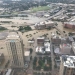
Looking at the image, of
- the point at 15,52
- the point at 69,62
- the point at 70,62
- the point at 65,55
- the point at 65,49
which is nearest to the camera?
the point at 69,62

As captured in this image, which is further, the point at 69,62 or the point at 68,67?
the point at 69,62

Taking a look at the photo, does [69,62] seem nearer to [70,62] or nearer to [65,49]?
[70,62]

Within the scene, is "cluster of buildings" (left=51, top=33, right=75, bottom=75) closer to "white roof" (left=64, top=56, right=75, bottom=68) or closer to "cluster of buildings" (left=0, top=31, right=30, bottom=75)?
"white roof" (left=64, top=56, right=75, bottom=68)

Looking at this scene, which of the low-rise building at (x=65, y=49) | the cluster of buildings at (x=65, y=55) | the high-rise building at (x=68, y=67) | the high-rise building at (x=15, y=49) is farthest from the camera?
the low-rise building at (x=65, y=49)

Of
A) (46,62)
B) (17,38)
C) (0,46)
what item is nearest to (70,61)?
(46,62)

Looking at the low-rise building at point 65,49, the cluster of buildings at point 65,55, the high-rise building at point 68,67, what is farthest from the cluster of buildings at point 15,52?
the low-rise building at point 65,49

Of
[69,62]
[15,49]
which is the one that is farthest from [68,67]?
[15,49]

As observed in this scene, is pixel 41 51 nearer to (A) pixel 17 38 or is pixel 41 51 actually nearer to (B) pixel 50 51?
(B) pixel 50 51

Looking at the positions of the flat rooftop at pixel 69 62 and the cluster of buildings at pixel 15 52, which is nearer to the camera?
the flat rooftop at pixel 69 62

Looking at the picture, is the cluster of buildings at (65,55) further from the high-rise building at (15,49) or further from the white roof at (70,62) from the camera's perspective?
the high-rise building at (15,49)
